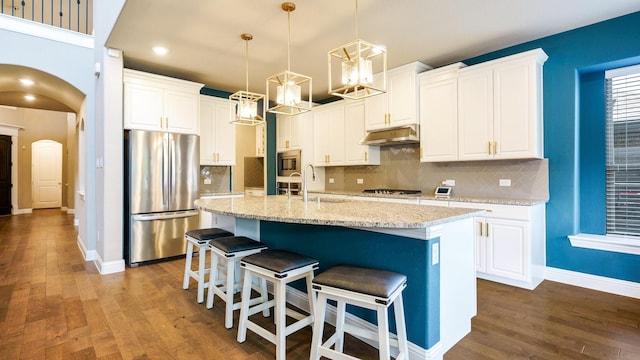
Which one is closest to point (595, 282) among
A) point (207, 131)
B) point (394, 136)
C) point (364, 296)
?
→ point (394, 136)

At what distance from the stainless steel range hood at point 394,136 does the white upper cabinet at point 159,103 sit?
2.55 metres

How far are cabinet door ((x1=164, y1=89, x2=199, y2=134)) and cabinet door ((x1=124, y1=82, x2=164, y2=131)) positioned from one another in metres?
0.09

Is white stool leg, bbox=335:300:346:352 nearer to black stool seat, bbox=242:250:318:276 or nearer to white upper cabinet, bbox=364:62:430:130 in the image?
black stool seat, bbox=242:250:318:276

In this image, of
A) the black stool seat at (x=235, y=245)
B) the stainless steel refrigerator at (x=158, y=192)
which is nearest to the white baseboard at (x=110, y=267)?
the stainless steel refrigerator at (x=158, y=192)

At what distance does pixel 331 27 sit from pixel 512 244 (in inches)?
112

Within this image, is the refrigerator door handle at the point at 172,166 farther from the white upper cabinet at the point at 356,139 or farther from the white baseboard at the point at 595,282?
the white baseboard at the point at 595,282

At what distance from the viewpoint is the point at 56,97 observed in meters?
5.37

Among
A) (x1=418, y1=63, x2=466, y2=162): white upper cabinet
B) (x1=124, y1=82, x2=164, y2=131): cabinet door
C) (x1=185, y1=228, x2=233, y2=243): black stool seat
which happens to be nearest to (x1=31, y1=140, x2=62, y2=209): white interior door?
(x1=124, y1=82, x2=164, y2=131): cabinet door

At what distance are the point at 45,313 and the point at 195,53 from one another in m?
3.01

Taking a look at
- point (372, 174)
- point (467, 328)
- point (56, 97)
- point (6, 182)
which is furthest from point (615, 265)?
point (6, 182)

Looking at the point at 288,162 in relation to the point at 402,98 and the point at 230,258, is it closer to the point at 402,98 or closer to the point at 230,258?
the point at 402,98

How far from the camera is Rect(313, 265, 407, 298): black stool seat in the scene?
153 cm

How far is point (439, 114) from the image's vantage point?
12.9ft

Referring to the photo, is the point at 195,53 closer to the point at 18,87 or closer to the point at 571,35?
the point at 18,87
